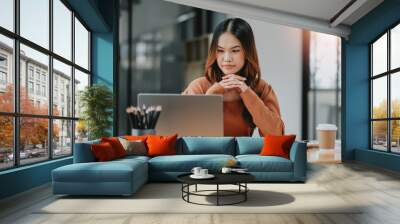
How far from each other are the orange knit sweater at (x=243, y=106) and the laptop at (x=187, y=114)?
1.29 m

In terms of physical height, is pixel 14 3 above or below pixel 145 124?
above

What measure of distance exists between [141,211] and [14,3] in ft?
10.4

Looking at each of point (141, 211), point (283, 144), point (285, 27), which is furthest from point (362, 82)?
point (141, 211)

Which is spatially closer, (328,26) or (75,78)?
(75,78)

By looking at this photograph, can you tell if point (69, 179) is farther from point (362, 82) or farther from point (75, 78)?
point (362, 82)

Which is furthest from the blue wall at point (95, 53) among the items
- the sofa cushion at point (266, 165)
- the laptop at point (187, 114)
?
the sofa cushion at point (266, 165)

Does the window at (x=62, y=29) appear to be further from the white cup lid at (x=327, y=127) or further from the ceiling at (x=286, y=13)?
the white cup lid at (x=327, y=127)

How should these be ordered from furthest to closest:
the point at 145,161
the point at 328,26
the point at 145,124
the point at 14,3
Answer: the point at 328,26, the point at 145,124, the point at 145,161, the point at 14,3

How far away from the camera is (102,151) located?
538 centimetres

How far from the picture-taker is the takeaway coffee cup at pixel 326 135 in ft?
35.5

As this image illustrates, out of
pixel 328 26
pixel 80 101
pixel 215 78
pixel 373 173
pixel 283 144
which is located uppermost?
pixel 328 26

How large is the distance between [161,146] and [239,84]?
379 centimetres

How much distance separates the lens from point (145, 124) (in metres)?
6.96

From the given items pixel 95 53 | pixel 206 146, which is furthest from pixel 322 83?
pixel 95 53
